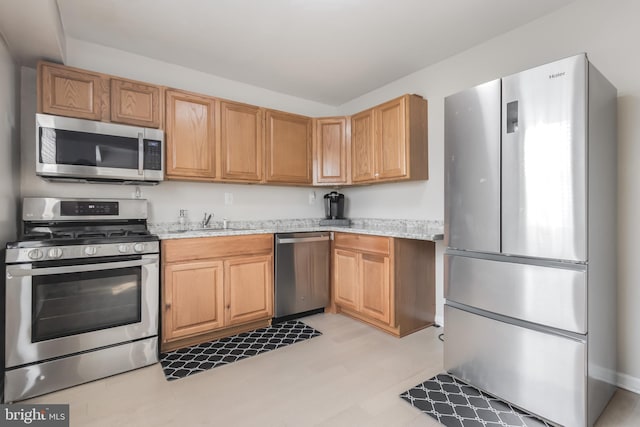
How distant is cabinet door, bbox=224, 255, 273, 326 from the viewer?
2.74m

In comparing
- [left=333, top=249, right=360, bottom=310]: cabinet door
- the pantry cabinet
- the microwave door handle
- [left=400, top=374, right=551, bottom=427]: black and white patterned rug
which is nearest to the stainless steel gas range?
the microwave door handle

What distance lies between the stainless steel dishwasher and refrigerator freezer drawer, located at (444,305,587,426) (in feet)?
4.84

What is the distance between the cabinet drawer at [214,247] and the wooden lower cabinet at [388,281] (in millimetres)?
862

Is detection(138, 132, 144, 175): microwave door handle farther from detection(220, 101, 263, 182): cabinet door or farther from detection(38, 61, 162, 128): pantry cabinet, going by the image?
detection(220, 101, 263, 182): cabinet door

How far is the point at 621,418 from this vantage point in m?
1.66

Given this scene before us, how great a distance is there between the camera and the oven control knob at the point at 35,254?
188cm

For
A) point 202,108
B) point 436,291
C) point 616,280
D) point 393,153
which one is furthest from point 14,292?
point 616,280

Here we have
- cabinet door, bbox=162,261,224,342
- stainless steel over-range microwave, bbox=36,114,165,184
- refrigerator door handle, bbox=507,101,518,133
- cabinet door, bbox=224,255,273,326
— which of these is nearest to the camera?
refrigerator door handle, bbox=507,101,518,133

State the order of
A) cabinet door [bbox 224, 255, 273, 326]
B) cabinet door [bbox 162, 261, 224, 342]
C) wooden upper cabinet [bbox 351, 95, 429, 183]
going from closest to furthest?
cabinet door [bbox 162, 261, 224, 342], cabinet door [bbox 224, 255, 273, 326], wooden upper cabinet [bbox 351, 95, 429, 183]

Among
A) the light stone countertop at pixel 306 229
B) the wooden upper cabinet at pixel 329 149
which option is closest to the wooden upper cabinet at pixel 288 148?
the wooden upper cabinet at pixel 329 149

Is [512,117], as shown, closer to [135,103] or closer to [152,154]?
[152,154]

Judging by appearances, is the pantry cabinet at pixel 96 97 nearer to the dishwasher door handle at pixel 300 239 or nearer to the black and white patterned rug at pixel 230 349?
the dishwasher door handle at pixel 300 239

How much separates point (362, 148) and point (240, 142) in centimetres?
135

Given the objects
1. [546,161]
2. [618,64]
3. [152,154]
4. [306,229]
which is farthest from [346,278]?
[618,64]
